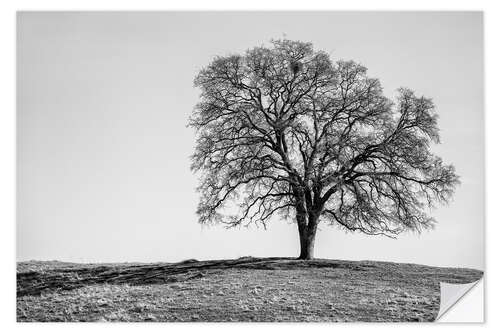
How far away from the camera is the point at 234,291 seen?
15969mm

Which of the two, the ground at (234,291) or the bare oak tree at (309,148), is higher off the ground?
the bare oak tree at (309,148)

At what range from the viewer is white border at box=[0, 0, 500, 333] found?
14.5 m

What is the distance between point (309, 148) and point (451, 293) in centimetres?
544

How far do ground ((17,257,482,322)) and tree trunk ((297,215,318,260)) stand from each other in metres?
0.45

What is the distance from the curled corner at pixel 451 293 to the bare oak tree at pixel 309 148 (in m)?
2.20

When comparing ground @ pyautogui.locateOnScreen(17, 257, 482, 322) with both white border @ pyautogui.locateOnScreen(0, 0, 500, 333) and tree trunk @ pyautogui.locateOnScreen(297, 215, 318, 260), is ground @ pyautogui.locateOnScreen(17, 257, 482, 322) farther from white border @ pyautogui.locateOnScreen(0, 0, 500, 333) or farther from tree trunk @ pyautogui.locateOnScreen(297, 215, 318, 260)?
tree trunk @ pyautogui.locateOnScreen(297, 215, 318, 260)

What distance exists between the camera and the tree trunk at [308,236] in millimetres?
18969

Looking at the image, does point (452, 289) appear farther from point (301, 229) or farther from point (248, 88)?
point (248, 88)

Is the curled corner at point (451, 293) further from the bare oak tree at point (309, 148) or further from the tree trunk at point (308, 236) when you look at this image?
the tree trunk at point (308, 236)

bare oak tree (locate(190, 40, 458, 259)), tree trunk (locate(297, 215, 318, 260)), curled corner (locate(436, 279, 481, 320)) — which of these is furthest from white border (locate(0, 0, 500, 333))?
tree trunk (locate(297, 215, 318, 260))
